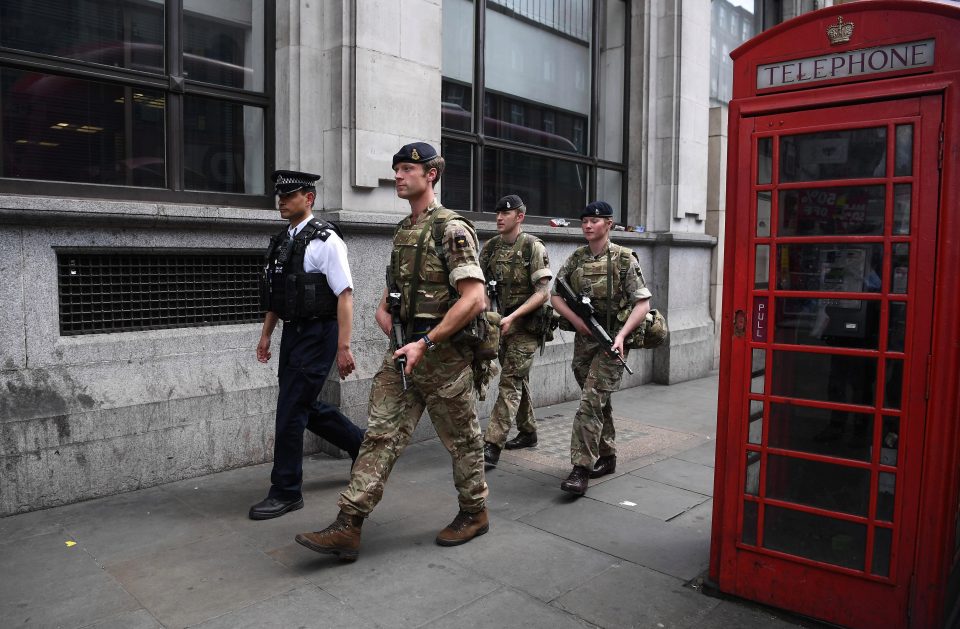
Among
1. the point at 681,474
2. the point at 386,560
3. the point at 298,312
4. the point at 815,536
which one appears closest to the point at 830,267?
the point at 815,536

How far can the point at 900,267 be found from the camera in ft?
10.7

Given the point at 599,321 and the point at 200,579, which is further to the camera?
the point at 599,321

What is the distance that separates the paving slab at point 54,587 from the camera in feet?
11.4

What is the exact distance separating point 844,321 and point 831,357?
18 centimetres

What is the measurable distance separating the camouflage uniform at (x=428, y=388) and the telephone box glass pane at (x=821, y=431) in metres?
1.67

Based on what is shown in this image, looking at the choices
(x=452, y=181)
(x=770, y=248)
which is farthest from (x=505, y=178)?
(x=770, y=248)

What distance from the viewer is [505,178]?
8.74m

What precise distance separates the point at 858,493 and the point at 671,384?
662cm

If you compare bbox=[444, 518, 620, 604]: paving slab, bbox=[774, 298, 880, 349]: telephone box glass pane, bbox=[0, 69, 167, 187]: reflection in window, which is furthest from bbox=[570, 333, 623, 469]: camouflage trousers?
bbox=[0, 69, 167, 187]: reflection in window

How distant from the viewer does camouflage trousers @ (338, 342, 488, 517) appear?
4137 millimetres

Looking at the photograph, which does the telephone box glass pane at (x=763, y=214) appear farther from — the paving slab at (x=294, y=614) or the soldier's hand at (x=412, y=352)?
the paving slab at (x=294, y=614)

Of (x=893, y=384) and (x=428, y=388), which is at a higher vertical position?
(x=893, y=384)

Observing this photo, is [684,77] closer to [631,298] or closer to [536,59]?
[536,59]

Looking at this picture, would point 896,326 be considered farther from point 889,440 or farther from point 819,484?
point 819,484
